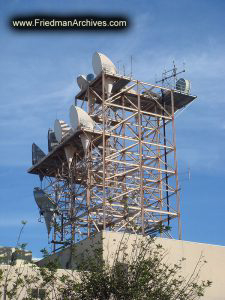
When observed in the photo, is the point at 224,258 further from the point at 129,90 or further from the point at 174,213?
the point at 129,90

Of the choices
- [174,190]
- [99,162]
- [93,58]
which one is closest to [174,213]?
[174,190]

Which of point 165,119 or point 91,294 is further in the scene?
point 165,119

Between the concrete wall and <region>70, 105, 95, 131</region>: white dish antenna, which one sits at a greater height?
<region>70, 105, 95, 131</region>: white dish antenna

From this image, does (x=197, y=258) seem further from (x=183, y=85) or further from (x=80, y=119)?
(x=183, y=85)

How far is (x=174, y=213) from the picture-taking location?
5478 cm

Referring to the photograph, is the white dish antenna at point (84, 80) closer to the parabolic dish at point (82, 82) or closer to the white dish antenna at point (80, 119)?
the parabolic dish at point (82, 82)

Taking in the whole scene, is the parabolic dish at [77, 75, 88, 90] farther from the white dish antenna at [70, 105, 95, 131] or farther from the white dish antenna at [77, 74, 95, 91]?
the white dish antenna at [70, 105, 95, 131]

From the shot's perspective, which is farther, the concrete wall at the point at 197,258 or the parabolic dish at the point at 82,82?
the parabolic dish at the point at 82,82

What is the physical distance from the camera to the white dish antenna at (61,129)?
2232 inches

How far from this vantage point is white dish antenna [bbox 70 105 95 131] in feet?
173

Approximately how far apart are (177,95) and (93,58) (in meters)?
10.1

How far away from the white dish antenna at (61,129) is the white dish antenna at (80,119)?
9.96ft

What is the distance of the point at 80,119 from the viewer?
52875 millimetres

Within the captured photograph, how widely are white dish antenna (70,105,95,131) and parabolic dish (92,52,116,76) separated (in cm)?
508
